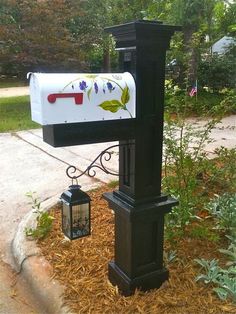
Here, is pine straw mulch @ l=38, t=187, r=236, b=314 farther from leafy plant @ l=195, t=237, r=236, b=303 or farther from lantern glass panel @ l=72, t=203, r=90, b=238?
lantern glass panel @ l=72, t=203, r=90, b=238

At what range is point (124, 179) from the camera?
6.75 feet

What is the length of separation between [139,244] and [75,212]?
41 cm

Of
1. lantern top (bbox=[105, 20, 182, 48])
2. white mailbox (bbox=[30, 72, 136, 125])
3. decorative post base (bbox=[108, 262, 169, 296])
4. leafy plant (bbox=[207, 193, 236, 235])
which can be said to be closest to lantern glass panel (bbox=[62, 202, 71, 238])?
decorative post base (bbox=[108, 262, 169, 296])

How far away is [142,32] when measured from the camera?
176 centimetres

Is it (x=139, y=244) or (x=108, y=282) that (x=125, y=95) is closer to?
(x=139, y=244)

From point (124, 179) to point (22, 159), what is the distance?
329 centimetres

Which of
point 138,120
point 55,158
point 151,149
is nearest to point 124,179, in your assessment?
point 151,149

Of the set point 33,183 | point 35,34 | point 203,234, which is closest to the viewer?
point 203,234

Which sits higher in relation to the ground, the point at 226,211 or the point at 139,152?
the point at 139,152

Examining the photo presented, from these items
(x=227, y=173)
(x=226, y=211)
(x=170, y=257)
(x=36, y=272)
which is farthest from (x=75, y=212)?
(x=227, y=173)

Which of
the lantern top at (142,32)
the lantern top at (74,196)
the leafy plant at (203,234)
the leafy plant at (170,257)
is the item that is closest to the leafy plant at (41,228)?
the lantern top at (74,196)

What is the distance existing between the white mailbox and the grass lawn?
557 cm

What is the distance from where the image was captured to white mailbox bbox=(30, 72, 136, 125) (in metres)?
1.61

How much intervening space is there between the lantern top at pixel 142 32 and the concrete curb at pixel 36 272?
147 cm
